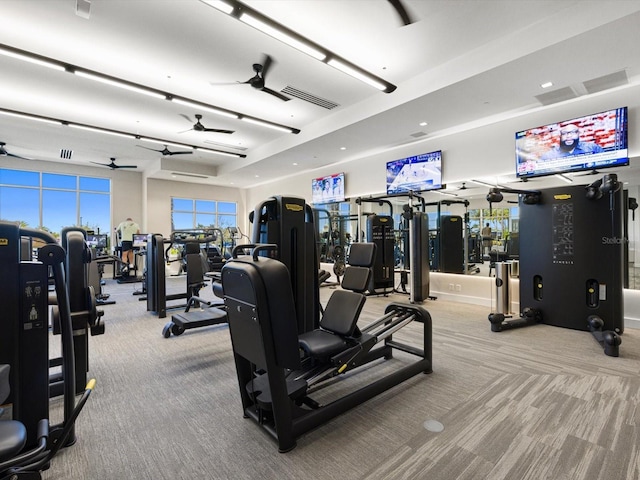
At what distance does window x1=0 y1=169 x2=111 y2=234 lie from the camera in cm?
974

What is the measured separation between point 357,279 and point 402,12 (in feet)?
8.92

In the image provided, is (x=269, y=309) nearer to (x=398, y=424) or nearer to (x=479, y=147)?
(x=398, y=424)

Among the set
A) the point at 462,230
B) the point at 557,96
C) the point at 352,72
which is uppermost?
the point at 352,72

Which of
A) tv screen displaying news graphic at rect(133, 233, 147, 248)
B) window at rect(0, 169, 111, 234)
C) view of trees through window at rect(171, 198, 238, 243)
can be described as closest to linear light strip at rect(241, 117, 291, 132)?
tv screen displaying news graphic at rect(133, 233, 147, 248)

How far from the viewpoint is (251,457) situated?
189 cm

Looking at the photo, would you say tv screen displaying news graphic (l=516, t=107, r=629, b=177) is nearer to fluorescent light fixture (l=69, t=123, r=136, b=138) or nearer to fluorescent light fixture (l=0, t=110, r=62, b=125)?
fluorescent light fixture (l=69, t=123, r=136, b=138)

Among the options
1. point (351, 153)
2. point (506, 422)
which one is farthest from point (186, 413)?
point (351, 153)

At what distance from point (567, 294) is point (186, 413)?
481 centimetres

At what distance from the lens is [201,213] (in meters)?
13.0

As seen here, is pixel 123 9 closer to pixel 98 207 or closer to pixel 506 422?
pixel 506 422

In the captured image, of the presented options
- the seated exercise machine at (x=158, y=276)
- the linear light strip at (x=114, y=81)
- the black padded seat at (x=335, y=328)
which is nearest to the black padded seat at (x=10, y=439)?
the black padded seat at (x=335, y=328)

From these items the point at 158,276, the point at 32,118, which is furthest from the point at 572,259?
the point at 32,118

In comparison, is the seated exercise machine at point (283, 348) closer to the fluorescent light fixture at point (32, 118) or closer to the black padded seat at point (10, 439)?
the black padded seat at point (10, 439)

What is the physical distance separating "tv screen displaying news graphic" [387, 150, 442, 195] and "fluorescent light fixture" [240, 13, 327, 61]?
3.58 m
